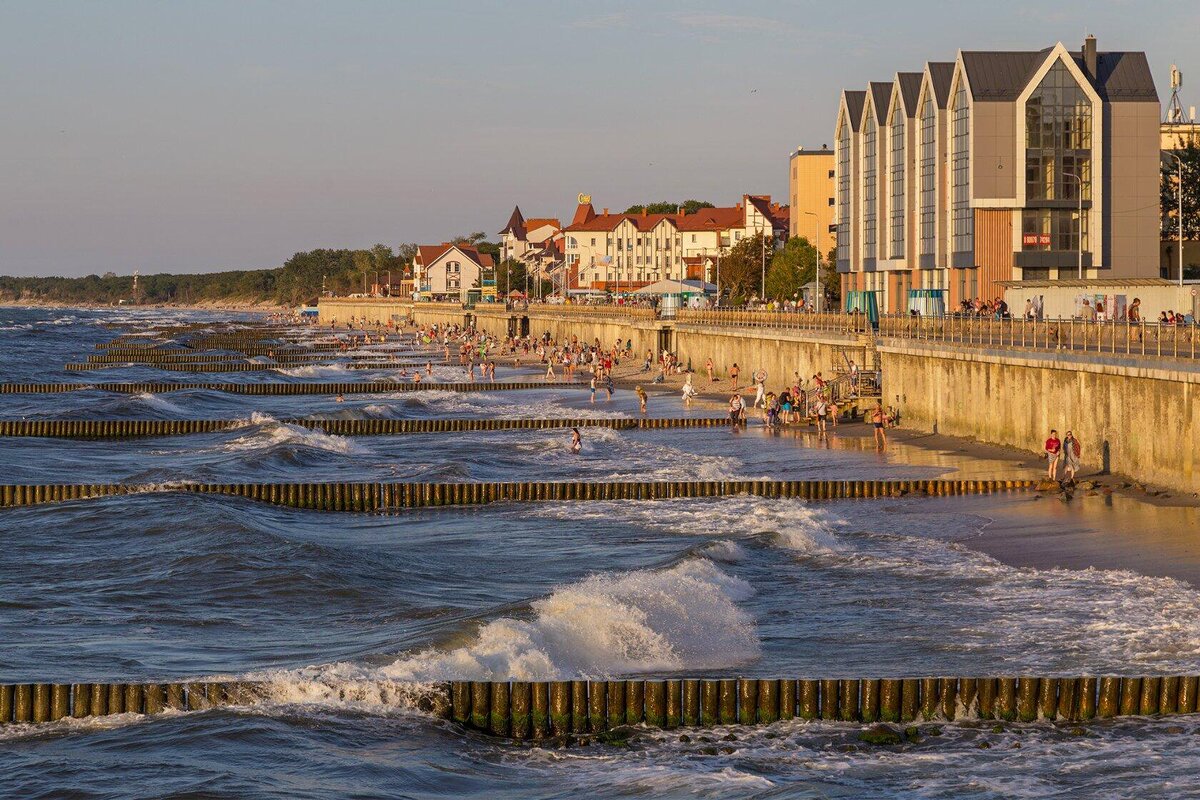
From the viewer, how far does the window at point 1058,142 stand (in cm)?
7406

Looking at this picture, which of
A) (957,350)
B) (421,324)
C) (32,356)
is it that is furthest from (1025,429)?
(421,324)

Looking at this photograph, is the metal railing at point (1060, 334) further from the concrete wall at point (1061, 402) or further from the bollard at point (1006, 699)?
the bollard at point (1006, 699)

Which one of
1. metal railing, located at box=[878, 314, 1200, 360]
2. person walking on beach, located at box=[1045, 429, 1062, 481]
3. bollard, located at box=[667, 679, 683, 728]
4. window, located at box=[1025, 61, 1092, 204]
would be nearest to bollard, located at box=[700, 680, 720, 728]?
bollard, located at box=[667, 679, 683, 728]

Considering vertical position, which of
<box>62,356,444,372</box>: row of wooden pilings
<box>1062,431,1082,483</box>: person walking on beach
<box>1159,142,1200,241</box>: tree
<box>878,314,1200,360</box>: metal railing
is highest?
<box>1159,142,1200,241</box>: tree

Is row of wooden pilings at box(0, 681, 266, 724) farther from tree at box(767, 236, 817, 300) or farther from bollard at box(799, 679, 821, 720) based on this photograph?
tree at box(767, 236, 817, 300)

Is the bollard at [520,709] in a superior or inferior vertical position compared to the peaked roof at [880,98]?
inferior

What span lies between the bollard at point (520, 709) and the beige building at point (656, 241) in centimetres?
14900

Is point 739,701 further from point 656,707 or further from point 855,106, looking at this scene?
point 855,106

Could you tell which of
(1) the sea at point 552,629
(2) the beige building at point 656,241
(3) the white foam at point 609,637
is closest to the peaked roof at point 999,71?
(1) the sea at point 552,629

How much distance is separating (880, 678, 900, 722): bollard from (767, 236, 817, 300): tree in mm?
98997

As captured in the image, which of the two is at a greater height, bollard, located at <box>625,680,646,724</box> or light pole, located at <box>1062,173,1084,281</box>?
light pole, located at <box>1062,173,1084,281</box>

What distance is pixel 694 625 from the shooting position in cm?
1934

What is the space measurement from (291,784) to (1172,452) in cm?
2170

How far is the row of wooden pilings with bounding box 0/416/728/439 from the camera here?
4947 centimetres
